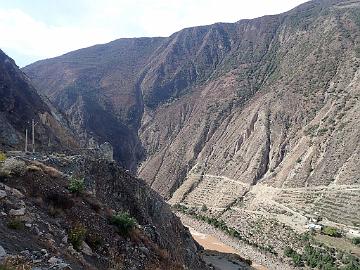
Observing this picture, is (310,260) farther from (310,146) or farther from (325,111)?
(325,111)

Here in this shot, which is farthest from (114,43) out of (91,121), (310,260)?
(310,260)

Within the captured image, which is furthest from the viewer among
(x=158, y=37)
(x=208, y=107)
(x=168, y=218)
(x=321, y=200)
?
(x=158, y=37)

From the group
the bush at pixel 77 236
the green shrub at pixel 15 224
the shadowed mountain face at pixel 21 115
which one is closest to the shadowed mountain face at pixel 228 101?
the shadowed mountain face at pixel 21 115

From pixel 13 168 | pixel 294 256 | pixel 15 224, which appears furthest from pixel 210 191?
pixel 15 224

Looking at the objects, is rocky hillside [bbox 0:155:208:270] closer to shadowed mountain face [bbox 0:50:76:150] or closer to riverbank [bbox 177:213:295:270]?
shadowed mountain face [bbox 0:50:76:150]

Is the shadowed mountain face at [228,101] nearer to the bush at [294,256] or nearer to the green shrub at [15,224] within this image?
the bush at [294,256]

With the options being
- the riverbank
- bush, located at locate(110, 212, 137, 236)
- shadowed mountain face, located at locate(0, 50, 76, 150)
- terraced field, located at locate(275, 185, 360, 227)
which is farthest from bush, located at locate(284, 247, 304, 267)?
bush, located at locate(110, 212, 137, 236)
